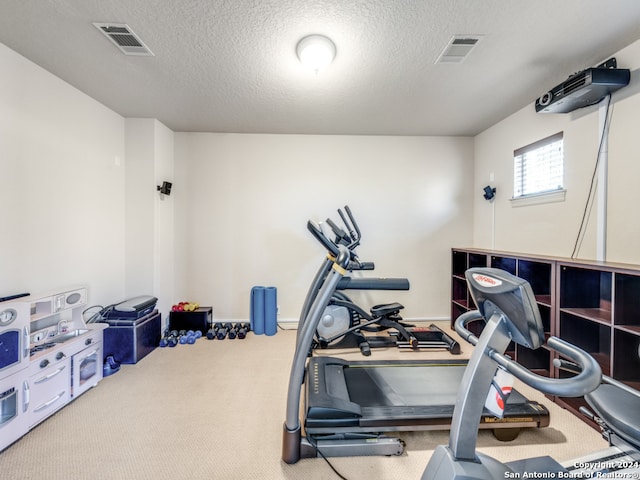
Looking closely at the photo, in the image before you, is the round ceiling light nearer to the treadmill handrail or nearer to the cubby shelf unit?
the treadmill handrail

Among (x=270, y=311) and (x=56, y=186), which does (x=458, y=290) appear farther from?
(x=56, y=186)

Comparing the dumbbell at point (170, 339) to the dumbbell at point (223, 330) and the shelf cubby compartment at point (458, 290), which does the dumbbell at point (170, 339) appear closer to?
the dumbbell at point (223, 330)

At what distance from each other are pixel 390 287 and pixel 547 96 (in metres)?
2.31

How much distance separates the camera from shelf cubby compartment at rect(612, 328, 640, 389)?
6.26 feet

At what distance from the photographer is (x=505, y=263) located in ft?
10.1

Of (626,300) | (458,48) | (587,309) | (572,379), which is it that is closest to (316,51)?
(458,48)

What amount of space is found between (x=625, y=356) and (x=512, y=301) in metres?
1.85

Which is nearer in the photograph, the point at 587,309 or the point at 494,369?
the point at 494,369

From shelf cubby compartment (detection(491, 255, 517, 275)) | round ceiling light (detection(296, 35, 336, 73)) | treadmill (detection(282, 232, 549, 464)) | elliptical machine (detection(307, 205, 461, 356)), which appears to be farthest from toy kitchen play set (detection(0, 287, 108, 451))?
shelf cubby compartment (detection(491, 255, 517, 275))

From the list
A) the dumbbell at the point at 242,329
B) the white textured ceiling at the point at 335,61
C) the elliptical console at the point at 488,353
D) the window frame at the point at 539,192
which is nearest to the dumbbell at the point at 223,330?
the dumbbell at the point at 242,329

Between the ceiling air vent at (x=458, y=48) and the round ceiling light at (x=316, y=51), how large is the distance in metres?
0.88

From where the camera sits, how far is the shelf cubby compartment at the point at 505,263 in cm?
290

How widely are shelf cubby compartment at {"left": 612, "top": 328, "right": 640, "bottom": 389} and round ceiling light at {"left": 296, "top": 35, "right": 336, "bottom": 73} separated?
285 cm

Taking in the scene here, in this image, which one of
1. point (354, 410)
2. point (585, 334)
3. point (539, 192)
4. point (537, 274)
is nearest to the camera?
point (354, 410)
